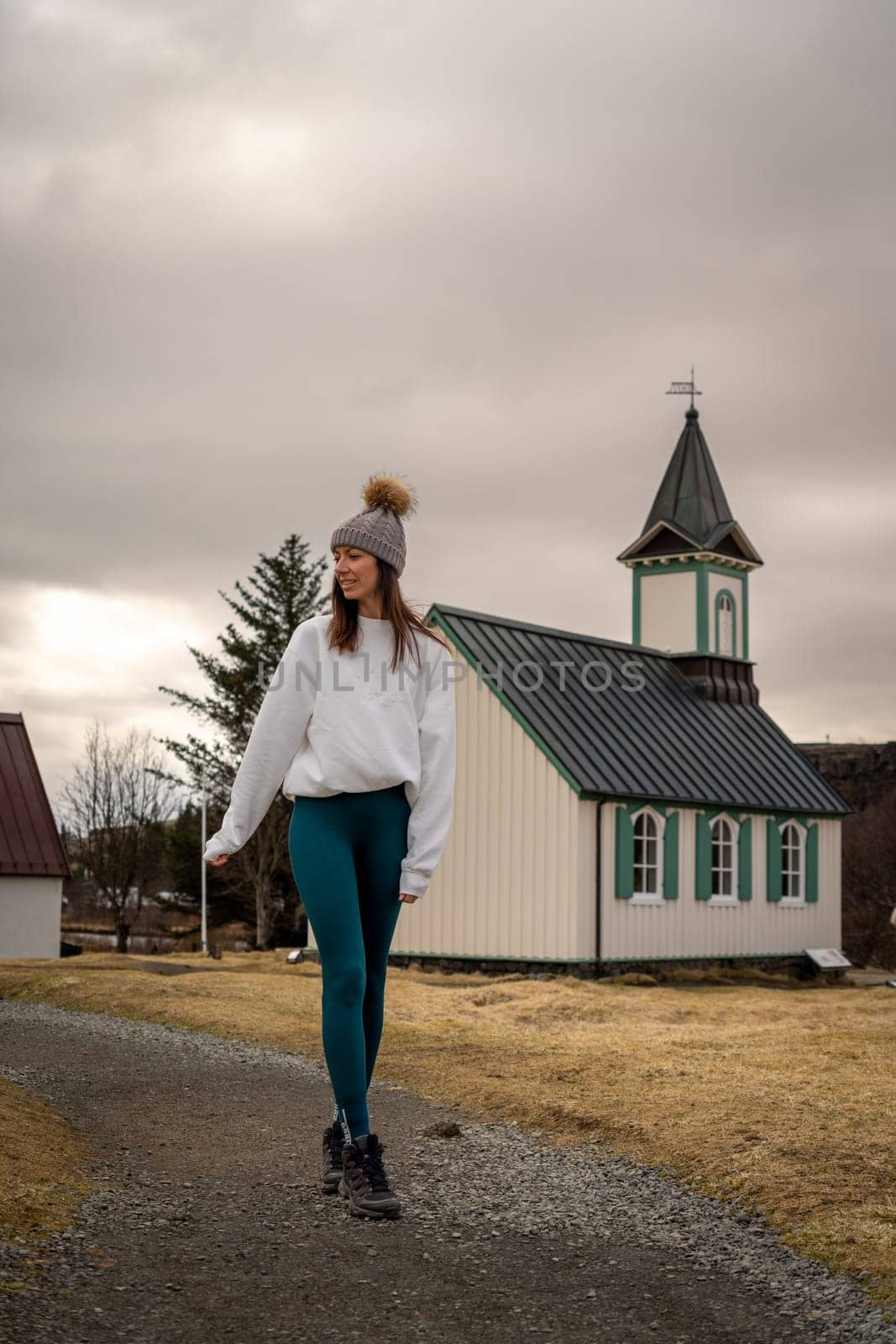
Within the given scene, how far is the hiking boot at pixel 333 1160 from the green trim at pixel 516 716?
1527 centimetres

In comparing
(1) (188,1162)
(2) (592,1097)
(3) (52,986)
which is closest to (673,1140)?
(2) (592,1097)

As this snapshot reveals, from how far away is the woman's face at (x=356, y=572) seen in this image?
517 centimetres

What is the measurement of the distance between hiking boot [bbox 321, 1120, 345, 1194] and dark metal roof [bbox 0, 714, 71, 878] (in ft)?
65.9

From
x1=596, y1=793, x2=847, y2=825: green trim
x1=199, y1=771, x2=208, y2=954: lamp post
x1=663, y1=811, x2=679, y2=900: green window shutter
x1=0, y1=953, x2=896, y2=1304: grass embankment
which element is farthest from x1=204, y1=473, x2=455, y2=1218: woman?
x1=199, y1=771, x2=208, y2=954: lamp post

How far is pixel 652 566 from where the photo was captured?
2781cm

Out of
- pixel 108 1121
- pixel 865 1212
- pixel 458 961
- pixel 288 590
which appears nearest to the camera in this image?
pixel 865 1212

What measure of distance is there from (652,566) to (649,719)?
460 cm

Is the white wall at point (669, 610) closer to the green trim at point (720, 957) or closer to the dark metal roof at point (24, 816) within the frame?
the green trim at point (720, 957)

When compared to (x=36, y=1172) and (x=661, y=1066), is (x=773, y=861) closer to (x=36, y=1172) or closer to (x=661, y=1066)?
(x=661, y=1066)

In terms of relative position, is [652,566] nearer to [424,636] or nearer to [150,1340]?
[424,636]

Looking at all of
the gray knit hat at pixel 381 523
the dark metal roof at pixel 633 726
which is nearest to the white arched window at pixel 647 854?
the dark metal roof at pixel 633 726

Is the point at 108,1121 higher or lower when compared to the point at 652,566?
lower

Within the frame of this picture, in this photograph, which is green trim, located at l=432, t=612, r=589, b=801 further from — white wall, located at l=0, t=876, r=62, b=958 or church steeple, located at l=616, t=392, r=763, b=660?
white wall, located at l=0, t=876, r=62, b=958

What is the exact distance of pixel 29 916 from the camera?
24625 millimetres
